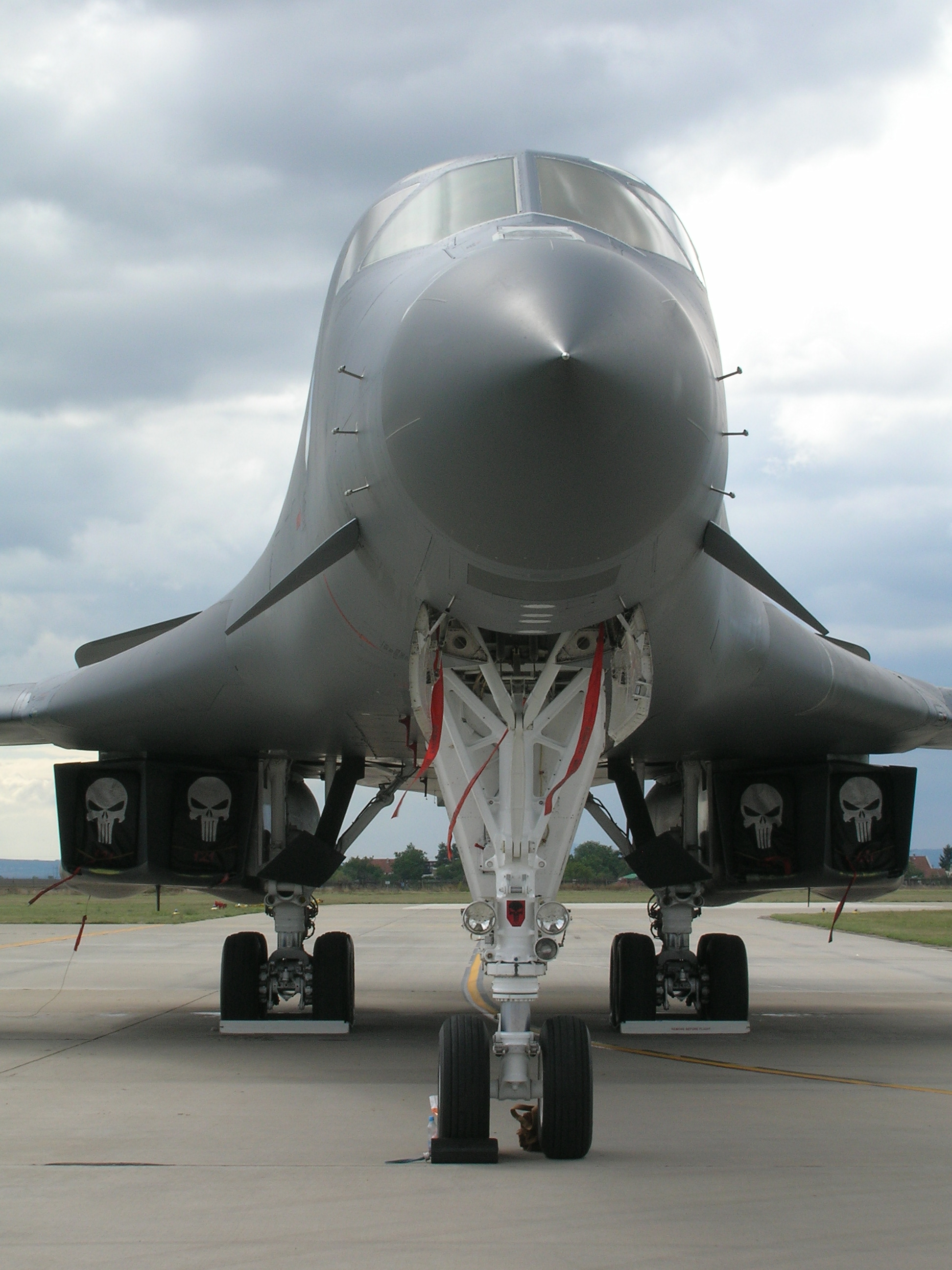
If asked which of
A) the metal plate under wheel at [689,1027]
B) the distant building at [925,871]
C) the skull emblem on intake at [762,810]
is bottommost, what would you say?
the distant building at [925,871]

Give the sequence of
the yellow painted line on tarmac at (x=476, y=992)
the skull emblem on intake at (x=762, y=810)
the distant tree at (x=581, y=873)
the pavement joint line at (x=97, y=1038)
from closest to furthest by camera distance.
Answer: the pavement joint line at (x=97, y=1038), the skull emblem on intake at (x=762, y=810), the yellow painted line on tarmac at (x=476, y=992), the distant tree at (x=581, y=873)

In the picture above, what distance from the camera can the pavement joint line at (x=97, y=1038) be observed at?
6.94 m

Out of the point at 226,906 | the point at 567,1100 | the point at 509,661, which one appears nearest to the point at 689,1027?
the point at 509,661

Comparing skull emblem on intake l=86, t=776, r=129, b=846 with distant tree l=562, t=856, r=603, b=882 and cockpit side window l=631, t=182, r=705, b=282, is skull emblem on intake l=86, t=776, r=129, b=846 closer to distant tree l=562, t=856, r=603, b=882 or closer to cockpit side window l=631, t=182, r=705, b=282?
cockpit side window l=631, t=182, r=705, b=282

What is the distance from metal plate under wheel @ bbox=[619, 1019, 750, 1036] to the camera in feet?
28.8

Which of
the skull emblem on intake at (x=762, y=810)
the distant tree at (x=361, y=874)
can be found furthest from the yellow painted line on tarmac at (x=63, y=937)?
the distant tree at (x=361, y=874)

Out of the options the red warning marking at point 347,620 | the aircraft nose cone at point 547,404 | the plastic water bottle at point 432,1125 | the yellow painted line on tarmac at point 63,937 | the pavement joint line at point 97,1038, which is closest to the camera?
the aircraft nose cone at point 547,404

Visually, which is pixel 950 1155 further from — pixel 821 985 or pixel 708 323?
pixel 821 985

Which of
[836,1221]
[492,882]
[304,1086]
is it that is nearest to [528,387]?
[492,882]

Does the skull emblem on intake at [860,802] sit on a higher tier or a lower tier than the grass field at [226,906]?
higher

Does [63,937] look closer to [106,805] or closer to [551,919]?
[106,805]

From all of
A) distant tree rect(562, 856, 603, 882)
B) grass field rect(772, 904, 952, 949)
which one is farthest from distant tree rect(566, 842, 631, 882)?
grass field rect(772, 904, 952, 949)

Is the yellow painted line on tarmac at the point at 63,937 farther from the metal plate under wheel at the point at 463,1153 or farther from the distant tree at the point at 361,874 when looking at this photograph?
the distant tree at the point at 361,874

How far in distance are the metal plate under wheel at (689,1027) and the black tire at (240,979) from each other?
2622 millimetres
